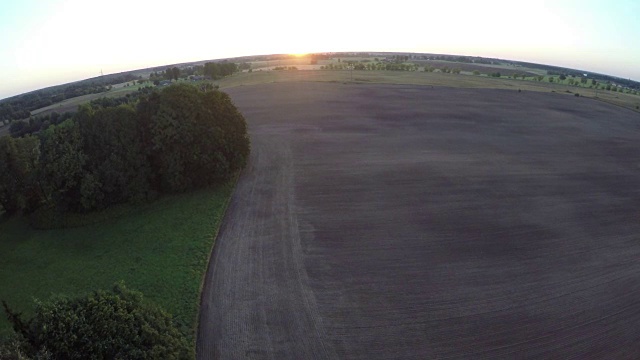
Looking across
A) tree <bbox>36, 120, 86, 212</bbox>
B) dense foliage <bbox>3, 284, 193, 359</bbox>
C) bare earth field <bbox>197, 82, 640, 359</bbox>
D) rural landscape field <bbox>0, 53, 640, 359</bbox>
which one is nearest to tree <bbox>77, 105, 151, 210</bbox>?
A: rural landscape field <bbox>0, 53, 640, 359</bbox>

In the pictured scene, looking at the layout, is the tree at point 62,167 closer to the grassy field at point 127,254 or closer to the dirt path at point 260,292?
the grassy field at point 127,254

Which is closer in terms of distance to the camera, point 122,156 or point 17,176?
point 122,156

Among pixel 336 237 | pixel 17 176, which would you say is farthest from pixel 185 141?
pixel 336 237

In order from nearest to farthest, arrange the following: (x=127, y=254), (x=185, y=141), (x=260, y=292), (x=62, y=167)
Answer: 1. (x=260, y=292)
2. (x=127, y=254)
3. (x=62, y=167)
4. (x=185, y=141)

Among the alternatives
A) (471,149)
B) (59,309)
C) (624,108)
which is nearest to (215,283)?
(59,309)

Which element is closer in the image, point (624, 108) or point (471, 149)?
point (471, 149)

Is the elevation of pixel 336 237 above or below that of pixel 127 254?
above

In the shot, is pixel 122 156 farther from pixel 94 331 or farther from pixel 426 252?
pixel 426 252

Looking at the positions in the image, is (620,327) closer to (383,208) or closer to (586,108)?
(383,208)
